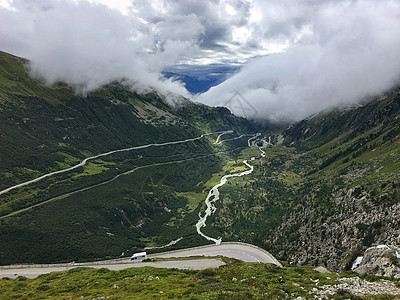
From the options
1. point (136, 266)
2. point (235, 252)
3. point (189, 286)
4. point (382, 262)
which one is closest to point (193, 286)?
point (189, 286)

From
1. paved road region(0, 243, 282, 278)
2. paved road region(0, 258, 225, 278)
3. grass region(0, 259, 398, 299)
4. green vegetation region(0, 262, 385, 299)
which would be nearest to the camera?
grass region(0, 259, 398, 299)

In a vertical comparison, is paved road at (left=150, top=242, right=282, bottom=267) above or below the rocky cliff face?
below

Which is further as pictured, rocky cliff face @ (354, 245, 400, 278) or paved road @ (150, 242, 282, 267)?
paved road @ (150, 242, 282, 267)

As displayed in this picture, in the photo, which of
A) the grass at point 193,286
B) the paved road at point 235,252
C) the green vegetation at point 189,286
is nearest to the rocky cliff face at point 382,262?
the grass at point 193,286

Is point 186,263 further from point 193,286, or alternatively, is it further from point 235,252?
point 193,286

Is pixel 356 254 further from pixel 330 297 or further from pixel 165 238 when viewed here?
pixel 165 238

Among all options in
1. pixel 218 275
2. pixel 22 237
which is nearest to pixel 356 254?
pixel 218 275

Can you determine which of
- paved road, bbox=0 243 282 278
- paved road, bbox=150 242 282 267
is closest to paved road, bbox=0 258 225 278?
paved road, bbox=0 243 282 278

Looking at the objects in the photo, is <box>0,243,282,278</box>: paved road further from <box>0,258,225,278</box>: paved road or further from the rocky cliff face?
the rocky cliff face

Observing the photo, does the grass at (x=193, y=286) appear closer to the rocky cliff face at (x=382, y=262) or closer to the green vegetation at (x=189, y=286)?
the green vegetation at (x=189, y=286)
